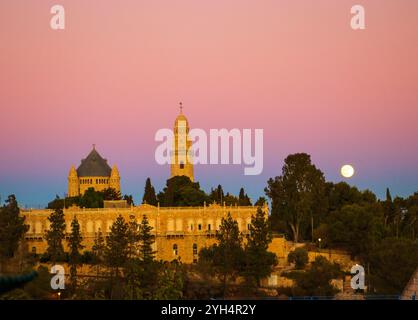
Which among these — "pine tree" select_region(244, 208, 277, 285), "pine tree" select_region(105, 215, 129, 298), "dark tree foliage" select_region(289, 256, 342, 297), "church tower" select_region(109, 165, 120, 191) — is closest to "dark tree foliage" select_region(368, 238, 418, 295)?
"dark tree foliage" select_region(289, 256, 342, 297)

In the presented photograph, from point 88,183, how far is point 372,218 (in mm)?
31047

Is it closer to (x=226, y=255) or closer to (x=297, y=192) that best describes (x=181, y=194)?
(x=297, y=192)

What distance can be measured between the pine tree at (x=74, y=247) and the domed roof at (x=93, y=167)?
2276 centimetres

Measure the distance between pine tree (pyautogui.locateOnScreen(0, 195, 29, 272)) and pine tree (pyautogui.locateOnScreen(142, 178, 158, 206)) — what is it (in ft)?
41.8

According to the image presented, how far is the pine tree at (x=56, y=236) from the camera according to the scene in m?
62.3

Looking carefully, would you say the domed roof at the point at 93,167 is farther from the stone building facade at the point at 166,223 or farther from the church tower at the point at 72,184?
the stone building facade at the point at 166,223

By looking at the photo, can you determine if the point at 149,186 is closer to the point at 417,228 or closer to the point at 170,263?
the point at 170,263

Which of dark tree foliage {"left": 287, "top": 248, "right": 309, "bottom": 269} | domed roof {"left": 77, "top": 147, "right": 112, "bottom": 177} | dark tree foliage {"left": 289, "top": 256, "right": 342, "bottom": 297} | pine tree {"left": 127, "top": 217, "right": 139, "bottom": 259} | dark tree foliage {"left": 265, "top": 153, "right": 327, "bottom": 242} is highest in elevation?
domed roof {"left": 77, "top": 147, "right": 112, "bottom": 177}

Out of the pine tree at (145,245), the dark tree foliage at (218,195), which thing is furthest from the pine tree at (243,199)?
the pine tree at (145,245)

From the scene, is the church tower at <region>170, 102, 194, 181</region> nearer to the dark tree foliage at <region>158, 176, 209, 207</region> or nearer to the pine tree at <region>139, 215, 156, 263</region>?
the dark tree foliage at <region>158, 176, 209, 207</region>

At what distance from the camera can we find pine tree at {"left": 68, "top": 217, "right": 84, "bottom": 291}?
5871 centimetres

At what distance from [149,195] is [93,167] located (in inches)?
623
